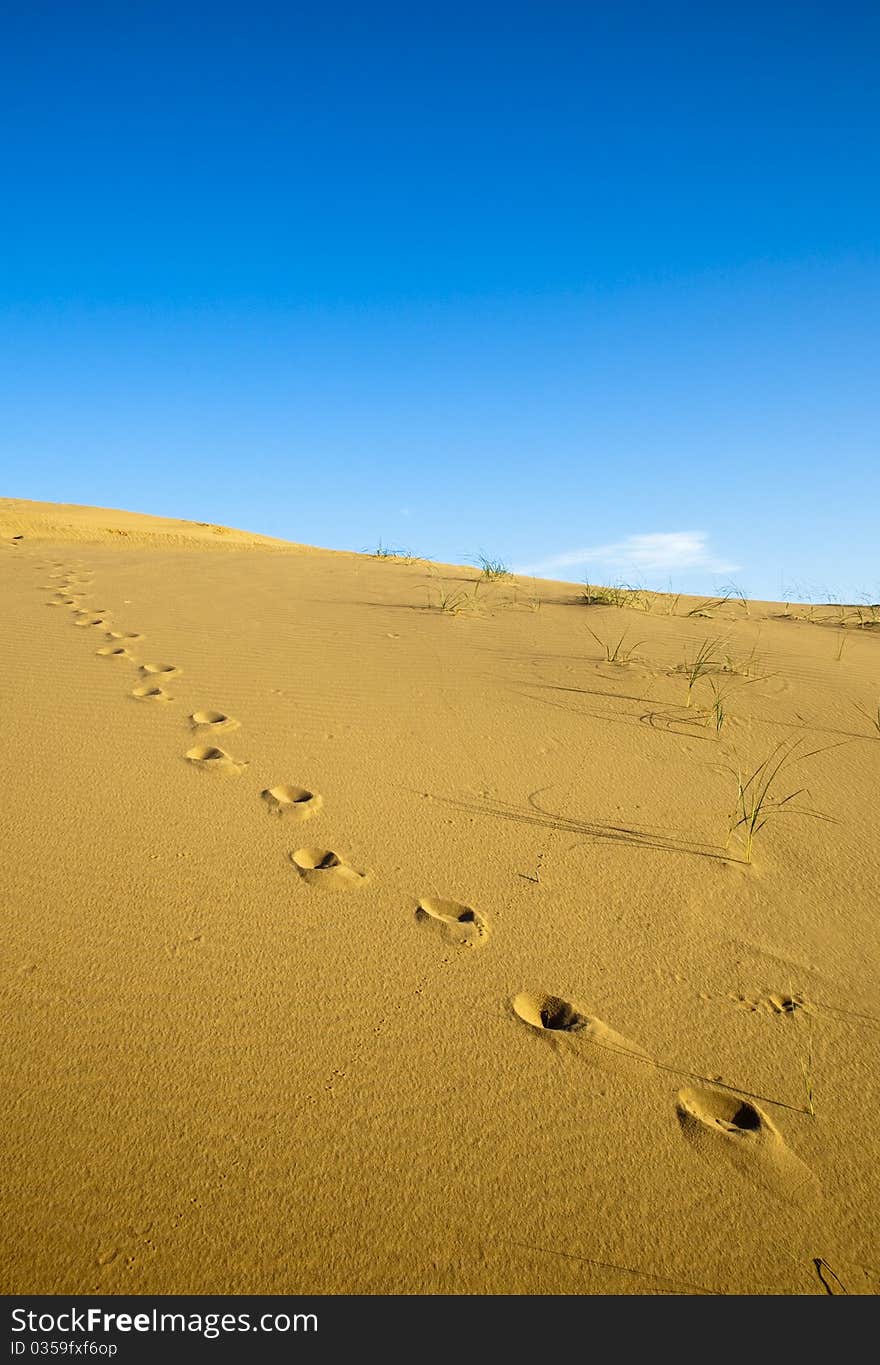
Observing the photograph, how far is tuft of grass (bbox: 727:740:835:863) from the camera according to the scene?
222 centimetres

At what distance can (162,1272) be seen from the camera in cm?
98

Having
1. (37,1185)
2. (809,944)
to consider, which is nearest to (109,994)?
(37,1185)

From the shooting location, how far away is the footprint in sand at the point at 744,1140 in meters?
1.17

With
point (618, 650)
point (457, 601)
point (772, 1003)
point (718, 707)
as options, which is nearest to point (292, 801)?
point (772, 1003)

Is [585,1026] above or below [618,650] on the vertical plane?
below

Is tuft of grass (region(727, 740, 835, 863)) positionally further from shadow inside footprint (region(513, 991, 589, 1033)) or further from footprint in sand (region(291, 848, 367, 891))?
footprint in sand (region(291, 848, 367, 891))

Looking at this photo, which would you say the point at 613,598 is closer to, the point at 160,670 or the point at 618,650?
the point at 618,650

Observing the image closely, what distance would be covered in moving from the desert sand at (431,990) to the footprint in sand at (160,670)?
0.10 feet

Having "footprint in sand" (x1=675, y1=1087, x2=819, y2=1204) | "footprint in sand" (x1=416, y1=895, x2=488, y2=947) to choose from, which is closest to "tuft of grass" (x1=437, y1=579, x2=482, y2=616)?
"footprint in sand" (x1=416, y1=895, x2=488, y2=947)

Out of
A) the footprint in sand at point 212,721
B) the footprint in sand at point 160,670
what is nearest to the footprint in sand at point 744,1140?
the footprint in sand at point 212,721

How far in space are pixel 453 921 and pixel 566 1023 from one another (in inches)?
14.7

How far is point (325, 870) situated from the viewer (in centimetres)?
188

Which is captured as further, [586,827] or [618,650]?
[618,650]

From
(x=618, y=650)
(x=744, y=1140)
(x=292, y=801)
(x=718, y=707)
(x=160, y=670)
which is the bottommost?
(x=744, y=1140)
